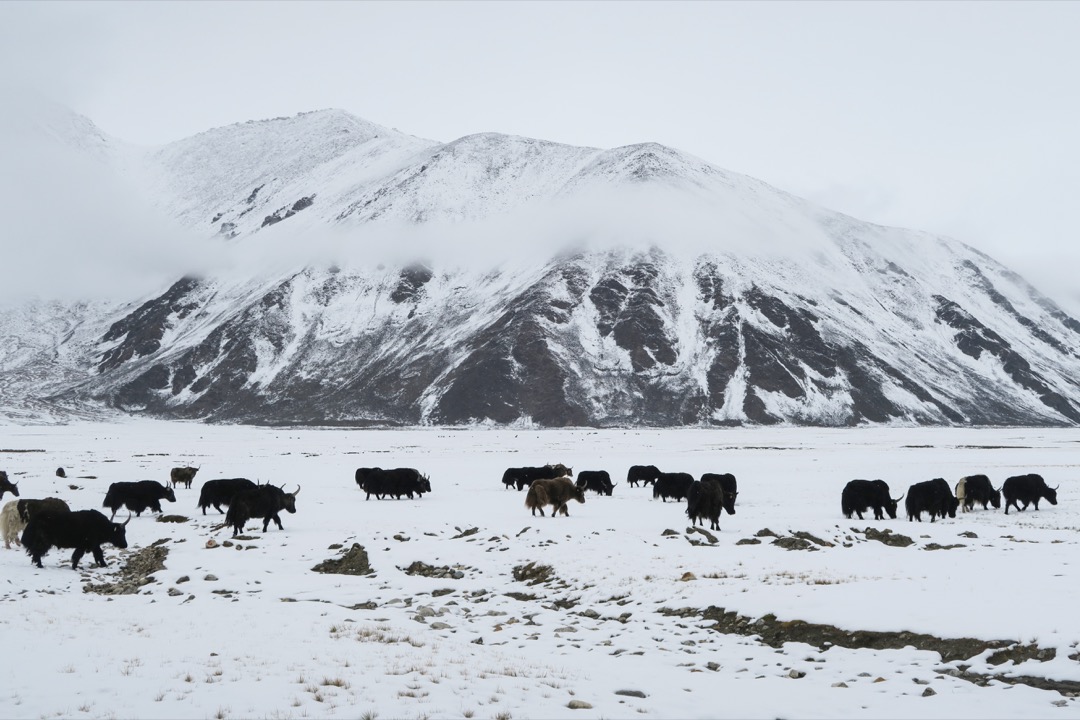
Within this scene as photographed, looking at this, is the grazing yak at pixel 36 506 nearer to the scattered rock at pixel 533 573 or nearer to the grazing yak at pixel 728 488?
the scattered rock at pixel 533 573

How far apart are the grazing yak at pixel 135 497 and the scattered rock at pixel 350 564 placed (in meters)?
10.7

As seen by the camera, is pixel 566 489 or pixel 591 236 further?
pixel 591 236

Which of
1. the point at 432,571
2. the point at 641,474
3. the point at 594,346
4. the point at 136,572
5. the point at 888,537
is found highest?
the point at 594,346

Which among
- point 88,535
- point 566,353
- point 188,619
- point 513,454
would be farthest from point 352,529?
point 566,353

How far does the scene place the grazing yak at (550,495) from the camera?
2534 centimetres

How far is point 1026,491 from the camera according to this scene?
88.6 feet

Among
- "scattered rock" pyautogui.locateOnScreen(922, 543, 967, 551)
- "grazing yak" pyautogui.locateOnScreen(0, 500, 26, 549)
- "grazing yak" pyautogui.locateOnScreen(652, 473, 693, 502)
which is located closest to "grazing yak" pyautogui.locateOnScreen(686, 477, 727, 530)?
"scattered rock" pyautogui.locateOnScreen(922, 543, 967, 551)

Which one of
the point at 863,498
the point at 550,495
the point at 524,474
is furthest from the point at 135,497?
the point at 863,498

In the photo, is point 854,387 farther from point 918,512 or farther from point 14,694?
point 14,694

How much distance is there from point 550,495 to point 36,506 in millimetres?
15200

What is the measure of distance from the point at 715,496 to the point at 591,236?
16891cm

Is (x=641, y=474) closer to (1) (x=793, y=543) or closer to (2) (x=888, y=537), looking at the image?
(2) (x=888, y=537)

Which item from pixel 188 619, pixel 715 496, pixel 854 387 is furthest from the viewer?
pixel 854 387

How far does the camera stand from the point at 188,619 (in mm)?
12664
